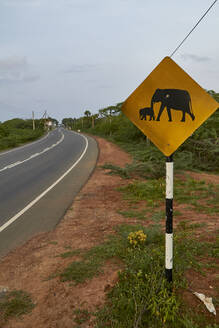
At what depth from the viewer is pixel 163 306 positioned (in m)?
2.60

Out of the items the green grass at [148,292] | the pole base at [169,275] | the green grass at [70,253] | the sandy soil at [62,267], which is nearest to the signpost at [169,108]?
the pole base at [169,275]

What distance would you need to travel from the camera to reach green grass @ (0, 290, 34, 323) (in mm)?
2965

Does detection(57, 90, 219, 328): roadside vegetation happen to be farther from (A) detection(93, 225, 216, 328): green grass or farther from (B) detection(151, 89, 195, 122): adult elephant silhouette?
(B) detection(151, 89, 195, 122): adult elephant silhouette

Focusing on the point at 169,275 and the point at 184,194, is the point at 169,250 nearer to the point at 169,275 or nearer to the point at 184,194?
the point at 169,275

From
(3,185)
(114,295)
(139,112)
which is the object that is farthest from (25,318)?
(3,185)

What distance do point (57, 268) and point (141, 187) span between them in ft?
15.8

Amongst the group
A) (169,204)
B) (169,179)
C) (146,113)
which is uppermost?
(146,113)

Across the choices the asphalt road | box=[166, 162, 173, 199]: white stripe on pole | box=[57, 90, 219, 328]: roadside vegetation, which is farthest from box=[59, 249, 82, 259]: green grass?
box=[166, 162, 173, 199]: white stripe on pole

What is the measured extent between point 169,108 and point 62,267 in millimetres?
2733

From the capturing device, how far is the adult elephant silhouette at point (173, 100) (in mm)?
2602

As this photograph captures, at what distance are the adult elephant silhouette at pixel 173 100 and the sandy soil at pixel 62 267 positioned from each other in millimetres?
1931

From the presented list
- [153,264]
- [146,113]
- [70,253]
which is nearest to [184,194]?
[70,253]

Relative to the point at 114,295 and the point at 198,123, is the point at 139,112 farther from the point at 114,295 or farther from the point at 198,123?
the point at 114,295

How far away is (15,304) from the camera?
122 inches
